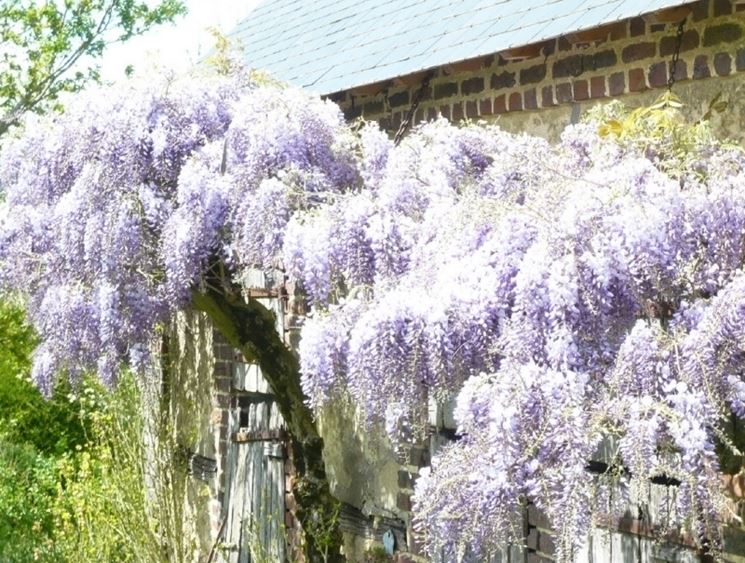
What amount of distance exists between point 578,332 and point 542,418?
0.28 meters

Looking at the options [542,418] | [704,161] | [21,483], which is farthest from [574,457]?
[21,483]

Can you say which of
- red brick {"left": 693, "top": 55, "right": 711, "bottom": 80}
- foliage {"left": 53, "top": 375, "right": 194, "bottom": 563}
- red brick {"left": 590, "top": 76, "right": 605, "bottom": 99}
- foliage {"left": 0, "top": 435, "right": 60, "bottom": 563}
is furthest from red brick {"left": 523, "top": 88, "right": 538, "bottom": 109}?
foliage {"left": 0, "top": 435, "right": 60, "bottom": 563}

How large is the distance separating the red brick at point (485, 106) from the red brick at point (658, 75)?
1037 mm

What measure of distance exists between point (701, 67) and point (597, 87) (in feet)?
1.82

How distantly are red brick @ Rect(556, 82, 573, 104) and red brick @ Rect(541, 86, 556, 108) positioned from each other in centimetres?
4

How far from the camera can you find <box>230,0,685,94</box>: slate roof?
455 cm

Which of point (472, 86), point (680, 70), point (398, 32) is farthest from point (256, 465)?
point (680, 70)

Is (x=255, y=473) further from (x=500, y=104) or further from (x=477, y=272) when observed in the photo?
(x=477, y=272)

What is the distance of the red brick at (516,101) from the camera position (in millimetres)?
5023

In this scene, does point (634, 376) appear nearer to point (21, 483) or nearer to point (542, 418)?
point (542, 418)

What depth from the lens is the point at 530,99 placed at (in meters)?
4.95

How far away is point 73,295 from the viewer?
5406 mm

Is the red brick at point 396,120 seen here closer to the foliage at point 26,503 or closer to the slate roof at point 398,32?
the slate roof at point 398,32

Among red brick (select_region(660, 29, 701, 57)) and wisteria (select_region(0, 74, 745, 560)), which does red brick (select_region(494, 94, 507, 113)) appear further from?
red brick (select_region(660, 29, 701, 57))
